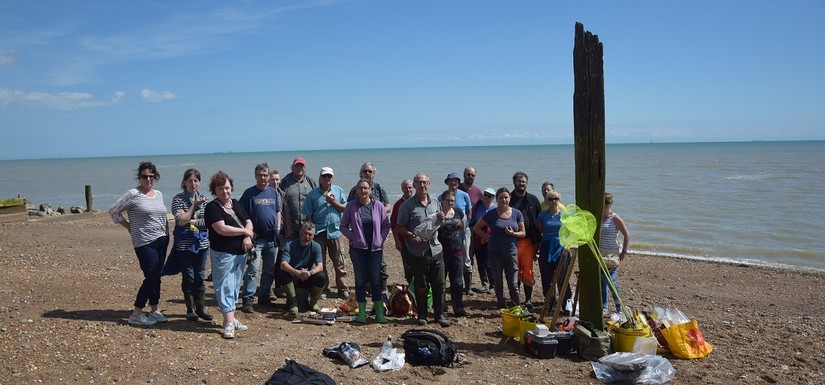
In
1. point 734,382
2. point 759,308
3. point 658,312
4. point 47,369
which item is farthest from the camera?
point 759,308

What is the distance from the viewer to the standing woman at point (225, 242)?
5.91 meters

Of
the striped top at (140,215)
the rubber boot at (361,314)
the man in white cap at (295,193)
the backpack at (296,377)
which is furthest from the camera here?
the man in white cap at (295,193)

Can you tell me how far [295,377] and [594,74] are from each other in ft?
13.2

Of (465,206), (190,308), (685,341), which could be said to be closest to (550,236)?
(465,206)

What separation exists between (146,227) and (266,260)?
1633mm

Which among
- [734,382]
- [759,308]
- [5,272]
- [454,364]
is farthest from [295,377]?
[759,308]

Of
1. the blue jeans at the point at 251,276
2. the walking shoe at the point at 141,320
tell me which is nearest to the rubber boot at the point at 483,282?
the blue jeans at the point at 251,276

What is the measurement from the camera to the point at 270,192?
7.14 meters

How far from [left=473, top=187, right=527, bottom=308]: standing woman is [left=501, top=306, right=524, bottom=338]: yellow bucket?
2.54 feet

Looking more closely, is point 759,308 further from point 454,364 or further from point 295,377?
point 295,377

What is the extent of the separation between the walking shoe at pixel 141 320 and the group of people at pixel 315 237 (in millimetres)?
11

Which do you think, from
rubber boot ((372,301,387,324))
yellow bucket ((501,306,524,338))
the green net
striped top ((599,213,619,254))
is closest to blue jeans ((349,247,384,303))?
rubber boot ((372,301,387,324))

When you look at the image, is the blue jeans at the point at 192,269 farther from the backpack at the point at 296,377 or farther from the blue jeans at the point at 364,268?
the backpack at the point at 296,377

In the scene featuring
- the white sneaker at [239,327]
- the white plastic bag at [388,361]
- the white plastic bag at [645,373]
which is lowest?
the white plastic bag at [645,373]
